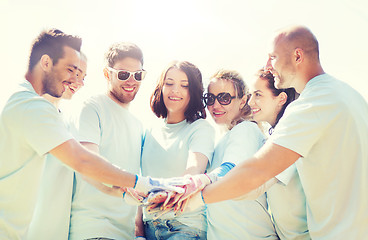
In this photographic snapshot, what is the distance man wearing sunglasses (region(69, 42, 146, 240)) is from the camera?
4219 millimetres

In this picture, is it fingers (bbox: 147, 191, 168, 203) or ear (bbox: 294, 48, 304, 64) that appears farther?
Result: fingers (bbox: 147, 191, 168, 203)

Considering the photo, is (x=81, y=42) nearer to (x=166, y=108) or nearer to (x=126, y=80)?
(x=126, y=80)

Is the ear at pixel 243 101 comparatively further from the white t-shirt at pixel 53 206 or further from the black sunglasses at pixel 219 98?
the white t-shirt at pixel 53 206

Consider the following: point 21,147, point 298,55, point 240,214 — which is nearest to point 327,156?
point 298,55

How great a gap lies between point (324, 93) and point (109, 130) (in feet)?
8.38

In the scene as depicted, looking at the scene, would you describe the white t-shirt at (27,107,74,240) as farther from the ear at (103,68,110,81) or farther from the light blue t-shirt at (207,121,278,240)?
the light blue t-shirt at (207,121,278,240)

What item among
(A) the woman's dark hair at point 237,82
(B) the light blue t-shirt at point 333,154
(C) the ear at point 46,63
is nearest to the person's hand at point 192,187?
(B) the light blue t-shirt at point 333,154

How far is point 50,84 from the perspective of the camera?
4156 mm

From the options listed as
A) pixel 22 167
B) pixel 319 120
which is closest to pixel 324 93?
pixel 319 120

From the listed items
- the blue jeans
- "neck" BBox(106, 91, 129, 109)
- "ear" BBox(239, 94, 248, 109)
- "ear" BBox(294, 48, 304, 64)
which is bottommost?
the blue jeans

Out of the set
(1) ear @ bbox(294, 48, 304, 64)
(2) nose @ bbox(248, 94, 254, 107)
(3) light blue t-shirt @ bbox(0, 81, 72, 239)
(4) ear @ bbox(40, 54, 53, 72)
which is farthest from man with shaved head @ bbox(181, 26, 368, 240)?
(4) ear @ bbox(40, 54, 53, 72)

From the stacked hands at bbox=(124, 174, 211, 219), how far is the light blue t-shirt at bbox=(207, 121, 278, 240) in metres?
0.36

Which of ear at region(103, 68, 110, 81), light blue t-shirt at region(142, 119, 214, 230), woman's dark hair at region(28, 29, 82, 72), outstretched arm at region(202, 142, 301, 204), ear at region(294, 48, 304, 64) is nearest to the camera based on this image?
outstretched arm at region(202, 142, 301, 204)

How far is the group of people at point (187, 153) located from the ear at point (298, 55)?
1 centimetres
